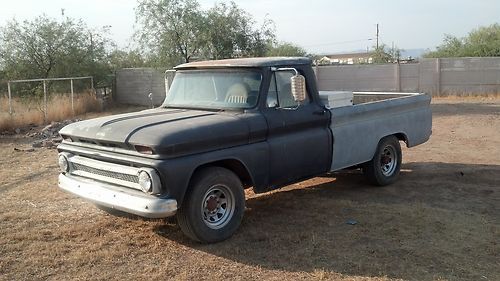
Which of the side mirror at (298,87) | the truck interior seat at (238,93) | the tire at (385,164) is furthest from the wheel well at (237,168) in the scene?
the tire at (385,164)

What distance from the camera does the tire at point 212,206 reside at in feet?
16.7

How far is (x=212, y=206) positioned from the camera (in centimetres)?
538

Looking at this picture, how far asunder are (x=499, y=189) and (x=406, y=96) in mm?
1887

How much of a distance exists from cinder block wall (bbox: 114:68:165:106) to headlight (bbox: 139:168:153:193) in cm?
2067

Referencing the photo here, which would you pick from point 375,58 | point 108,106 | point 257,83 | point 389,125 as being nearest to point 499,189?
point 389,125

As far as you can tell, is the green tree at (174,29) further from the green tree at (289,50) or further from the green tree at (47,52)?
the green tree at (289,50)

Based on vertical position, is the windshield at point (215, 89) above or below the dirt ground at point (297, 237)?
above

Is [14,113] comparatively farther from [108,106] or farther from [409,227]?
[409,227]

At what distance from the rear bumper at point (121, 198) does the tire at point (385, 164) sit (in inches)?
138

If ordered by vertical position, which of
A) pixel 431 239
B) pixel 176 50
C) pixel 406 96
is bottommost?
pixel 431 239

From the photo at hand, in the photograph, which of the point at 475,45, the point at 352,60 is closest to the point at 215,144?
the point at 475,45

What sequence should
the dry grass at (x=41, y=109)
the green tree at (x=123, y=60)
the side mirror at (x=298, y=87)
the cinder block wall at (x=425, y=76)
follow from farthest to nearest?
the green tree at (x=123, y=60) → the cinder block wall at (x=425, y=76) → the dry grass at (x=41, y=109) → the side mirror at (x=298, y=87)

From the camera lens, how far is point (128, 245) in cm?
539

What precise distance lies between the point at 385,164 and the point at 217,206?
131 inches
